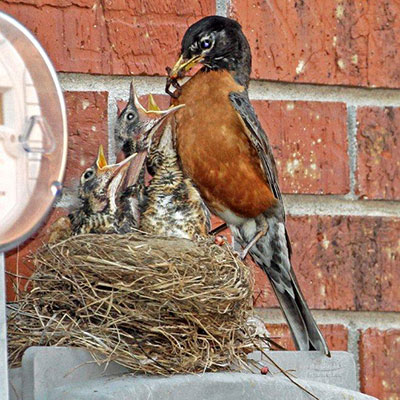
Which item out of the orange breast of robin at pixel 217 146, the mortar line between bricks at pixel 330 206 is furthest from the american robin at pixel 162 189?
the mortar line between bricks at pixel 330 206

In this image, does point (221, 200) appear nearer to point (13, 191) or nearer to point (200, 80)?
point (200, 80)

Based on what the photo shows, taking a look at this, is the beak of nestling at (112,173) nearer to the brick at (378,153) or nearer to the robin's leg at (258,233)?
the robin's leg at (258,233)

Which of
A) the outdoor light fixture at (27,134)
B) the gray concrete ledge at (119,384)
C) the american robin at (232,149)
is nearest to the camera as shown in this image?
the outdoor light fixture at (27,134)

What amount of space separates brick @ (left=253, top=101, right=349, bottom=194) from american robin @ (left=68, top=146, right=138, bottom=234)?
213 mm

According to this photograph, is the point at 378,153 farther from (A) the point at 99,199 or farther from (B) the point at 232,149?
(A) the point at 99,199

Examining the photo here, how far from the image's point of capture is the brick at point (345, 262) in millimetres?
1590

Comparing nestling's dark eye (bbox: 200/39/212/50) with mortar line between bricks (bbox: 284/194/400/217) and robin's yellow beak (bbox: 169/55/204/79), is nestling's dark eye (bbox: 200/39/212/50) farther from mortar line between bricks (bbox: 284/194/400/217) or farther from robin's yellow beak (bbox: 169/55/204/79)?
mortar line between bricks (bbox: 284/194/400/217)

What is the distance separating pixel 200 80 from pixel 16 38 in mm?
686

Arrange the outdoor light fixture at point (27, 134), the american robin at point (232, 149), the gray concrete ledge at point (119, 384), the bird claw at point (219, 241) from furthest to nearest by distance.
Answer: the american robin at point (232, 149) < the bird claw at point (219, 241) < the gray concrete ledge at point (119, 384) < the outdoor light fixture at point (27, 134)

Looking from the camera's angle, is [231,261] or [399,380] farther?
[399,380]

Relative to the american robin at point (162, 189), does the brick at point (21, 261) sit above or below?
below

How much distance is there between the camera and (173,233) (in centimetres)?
149

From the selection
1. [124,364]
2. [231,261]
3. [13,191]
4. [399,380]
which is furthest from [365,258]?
[13,191]

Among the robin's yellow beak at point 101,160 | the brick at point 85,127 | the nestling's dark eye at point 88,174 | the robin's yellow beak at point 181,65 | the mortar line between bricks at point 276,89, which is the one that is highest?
the robin's yellow beak at point 181,65
